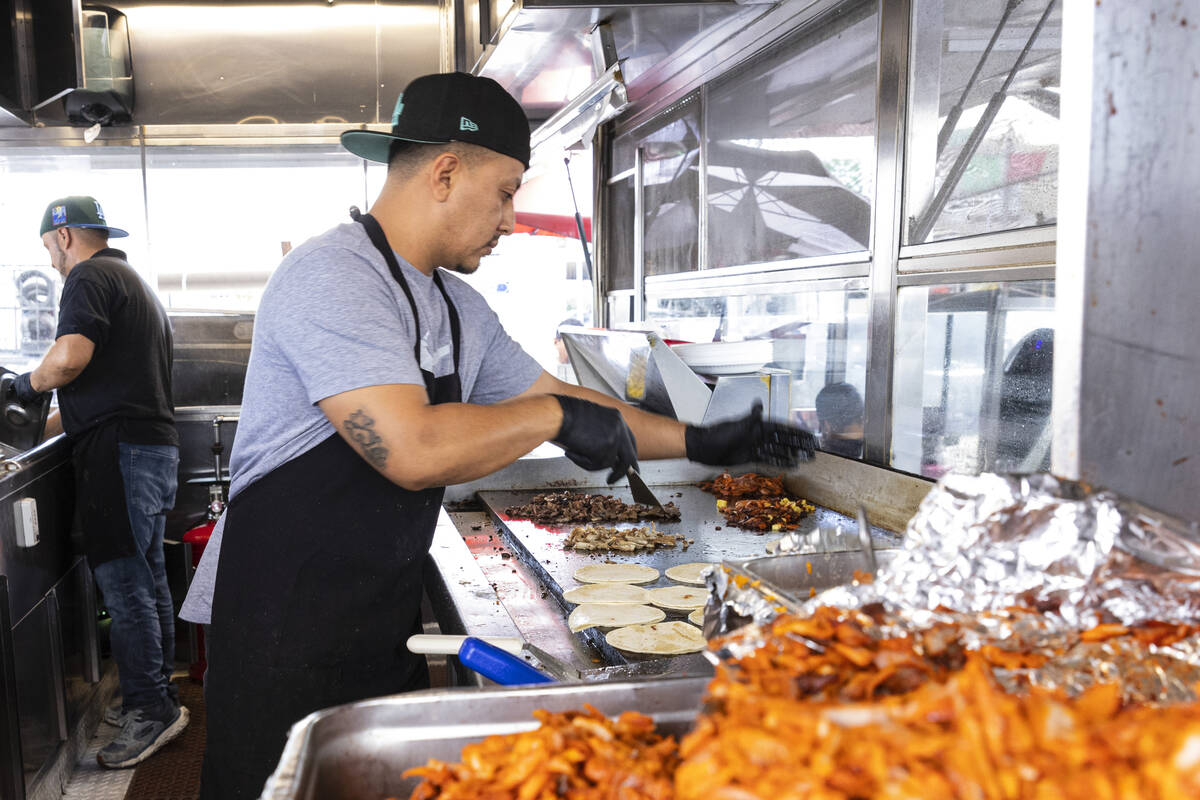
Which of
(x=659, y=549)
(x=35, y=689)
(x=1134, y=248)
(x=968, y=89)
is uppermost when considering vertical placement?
(x=968, y=89)

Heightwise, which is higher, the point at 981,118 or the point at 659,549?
the point at 981,118

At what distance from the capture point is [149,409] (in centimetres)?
380

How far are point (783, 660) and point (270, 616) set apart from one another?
1312 mm

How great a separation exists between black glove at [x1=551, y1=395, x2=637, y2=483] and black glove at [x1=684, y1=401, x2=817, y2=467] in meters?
0.34

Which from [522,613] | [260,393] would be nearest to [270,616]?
[260,393]

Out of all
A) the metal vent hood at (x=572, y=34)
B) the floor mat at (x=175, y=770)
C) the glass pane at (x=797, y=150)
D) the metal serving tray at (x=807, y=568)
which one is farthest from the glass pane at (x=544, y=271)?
the metal serving tray at (x=807, y=568)

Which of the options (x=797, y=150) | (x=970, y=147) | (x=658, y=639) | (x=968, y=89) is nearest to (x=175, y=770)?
(x=658, y=639)

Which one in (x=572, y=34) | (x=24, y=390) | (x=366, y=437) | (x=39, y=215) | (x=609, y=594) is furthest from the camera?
(x=39, y=215)

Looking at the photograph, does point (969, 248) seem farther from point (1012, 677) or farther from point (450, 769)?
point (450, 769)

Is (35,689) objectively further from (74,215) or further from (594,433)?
(594,433)

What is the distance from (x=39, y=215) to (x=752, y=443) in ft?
17.7

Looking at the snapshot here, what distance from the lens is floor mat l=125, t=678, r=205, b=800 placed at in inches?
134

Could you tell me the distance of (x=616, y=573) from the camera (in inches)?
101

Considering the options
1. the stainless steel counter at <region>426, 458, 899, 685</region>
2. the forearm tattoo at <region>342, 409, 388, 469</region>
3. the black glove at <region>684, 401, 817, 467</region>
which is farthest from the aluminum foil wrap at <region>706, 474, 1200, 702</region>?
the black glove at <region>684, 401, 817, 467</region>
